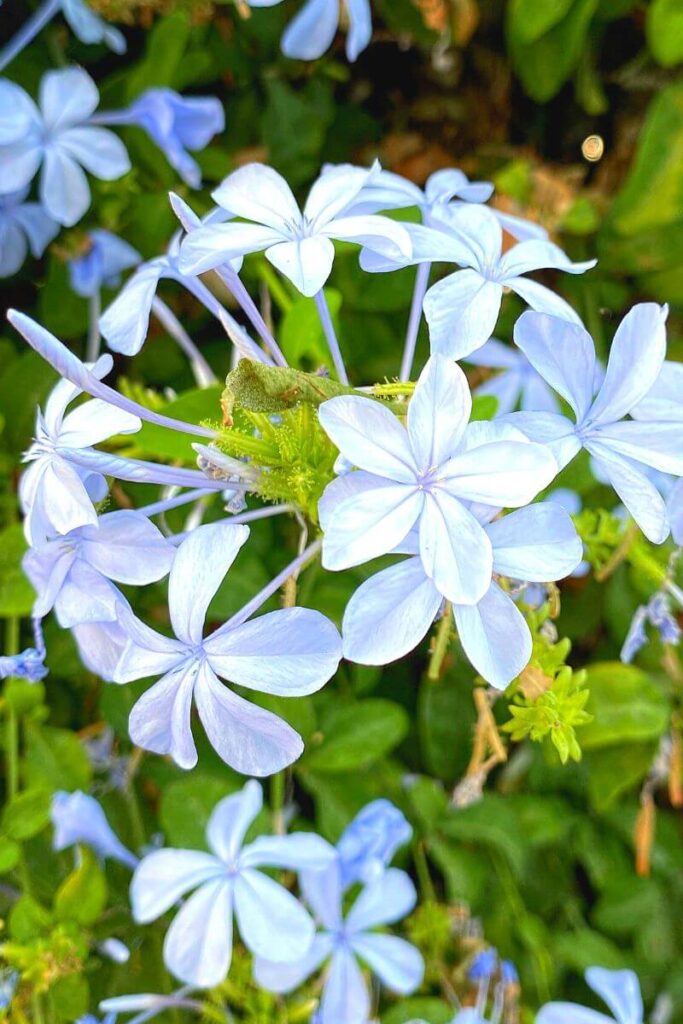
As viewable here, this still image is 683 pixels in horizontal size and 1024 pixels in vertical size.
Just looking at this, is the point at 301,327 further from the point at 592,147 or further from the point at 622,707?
the point at 592,147

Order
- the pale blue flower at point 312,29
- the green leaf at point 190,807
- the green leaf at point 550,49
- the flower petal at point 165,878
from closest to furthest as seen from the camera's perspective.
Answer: the flower petal at point 165,878 → the green leaf at point 190,807 → the pale blue flower at point 312,29 → the green leaf at point 550,49

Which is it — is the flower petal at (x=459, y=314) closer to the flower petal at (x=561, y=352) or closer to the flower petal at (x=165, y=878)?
the flower petal at (x=561, y=352)

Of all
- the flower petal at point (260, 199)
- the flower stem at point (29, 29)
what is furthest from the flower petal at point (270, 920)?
the flower stem at point (29, 29)

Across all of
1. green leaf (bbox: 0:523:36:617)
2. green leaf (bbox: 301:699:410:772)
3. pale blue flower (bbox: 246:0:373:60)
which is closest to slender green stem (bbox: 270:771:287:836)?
green leaf (bbox: 301:699:410:772)

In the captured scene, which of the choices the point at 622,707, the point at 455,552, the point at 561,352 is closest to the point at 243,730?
the point at 455,552

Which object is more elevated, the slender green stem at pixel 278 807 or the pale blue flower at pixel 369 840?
the pale blue flower at pixel 369 840

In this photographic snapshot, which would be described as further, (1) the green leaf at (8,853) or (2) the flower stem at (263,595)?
(1) the green leaf at (8,853)

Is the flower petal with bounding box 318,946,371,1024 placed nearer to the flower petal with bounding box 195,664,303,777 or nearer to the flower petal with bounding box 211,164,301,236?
the flower petal with bounding box 195,664,303,777
